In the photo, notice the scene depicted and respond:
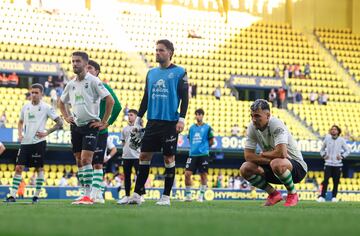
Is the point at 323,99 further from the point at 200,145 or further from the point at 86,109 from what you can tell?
the point at 86,109

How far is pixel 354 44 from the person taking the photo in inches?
1860

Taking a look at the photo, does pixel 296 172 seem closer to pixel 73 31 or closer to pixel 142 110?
pixel 142 110

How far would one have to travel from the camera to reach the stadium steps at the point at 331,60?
4303 centimetres

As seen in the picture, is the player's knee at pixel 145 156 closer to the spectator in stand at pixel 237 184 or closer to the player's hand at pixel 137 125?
the player's hand at pixel 137 125

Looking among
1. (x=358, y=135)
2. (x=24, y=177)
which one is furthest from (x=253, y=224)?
(x=358, y=135)

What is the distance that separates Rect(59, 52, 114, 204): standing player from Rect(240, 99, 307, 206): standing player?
2.20 metres

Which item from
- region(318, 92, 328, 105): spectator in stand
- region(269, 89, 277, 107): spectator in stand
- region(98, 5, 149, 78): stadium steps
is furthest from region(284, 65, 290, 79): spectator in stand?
region(98, 5, 149, 78): stadium steps

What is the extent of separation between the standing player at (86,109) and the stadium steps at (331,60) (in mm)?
31973

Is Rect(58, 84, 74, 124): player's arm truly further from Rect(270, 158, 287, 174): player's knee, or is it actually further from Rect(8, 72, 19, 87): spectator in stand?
Rect(8, 72, 19, 87): spectator in stand

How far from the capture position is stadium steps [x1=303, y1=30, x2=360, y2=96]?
43.0m

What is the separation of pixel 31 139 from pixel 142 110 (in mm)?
3432

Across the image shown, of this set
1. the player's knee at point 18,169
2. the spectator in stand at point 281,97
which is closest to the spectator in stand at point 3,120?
the spectator in stand at point 281,97

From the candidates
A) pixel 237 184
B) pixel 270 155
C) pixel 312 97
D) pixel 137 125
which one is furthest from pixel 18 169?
pixel 312 97

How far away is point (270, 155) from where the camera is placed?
11648 mm
